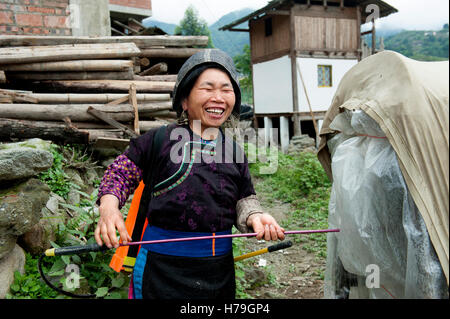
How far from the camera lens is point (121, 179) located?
1.89 meters

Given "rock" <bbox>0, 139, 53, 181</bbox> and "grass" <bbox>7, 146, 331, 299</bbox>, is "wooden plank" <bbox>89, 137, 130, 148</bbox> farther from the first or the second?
"rock" <bbox>0, 139, 53, 181</bbox>

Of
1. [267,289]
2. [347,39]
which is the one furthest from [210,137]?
[347,39]

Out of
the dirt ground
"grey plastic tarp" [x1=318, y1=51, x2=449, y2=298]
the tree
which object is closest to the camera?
"grey plastic tarp" [x1=318, y1=51, x2=449, y2=298]

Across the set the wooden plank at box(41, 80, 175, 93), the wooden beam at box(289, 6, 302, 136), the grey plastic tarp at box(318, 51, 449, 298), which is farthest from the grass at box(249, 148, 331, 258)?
the wooden beam at box(289, 6, 302, 136)

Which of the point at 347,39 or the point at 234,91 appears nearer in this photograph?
the point at 234,91

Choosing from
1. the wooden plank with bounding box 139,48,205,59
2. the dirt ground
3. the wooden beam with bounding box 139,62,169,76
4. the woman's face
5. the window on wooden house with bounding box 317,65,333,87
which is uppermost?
the window on wooden house with bounding box 317,65,333,87

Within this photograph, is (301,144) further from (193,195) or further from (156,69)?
(193,195)

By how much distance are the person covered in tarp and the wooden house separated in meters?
12.5

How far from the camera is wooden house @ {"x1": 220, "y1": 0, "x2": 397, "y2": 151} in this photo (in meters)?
14.5

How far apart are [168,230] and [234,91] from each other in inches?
35.9

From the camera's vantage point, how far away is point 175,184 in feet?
6.26

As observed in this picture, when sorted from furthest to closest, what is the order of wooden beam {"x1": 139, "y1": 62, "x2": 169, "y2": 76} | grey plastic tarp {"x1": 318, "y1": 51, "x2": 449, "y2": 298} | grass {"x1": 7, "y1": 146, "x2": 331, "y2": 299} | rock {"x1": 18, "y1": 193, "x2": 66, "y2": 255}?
wooden beam {"x1": 139, "y1": 62, "x2": 169, "y2": 76}
rock {"x1": 18, "y1": 193, "x2": 66, "y2": 255}
grass {"x1": 7, "y1": 146, "x2": 331, "y2": 299}
grey plastic tarp {"x1": 318, "y1": 51, "x2": 449, "y2": 298}

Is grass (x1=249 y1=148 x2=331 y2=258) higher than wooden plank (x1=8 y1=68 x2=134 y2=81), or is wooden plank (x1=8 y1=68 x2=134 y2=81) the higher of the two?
wooden plank (x1=8 y1=68 x2=134 y2=81)
